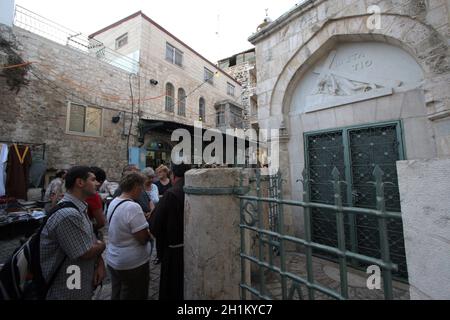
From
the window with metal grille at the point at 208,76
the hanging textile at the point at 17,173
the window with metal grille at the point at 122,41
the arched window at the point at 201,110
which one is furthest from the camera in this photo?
the window with metal grille at the point at 208,76

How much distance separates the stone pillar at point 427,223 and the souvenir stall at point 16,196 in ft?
24.4

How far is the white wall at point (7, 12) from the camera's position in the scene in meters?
7.31

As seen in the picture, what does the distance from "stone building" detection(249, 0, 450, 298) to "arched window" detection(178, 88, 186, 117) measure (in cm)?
958

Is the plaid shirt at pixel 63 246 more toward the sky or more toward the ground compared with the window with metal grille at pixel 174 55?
more toward the ground

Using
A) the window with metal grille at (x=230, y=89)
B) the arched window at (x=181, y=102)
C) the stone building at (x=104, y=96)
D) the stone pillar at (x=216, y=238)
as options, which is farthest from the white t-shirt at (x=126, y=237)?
the window with metal grille at (x=230, y=89)

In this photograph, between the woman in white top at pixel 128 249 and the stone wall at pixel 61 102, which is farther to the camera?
the stone wall at pixel 61 102

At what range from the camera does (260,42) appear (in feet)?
17.8

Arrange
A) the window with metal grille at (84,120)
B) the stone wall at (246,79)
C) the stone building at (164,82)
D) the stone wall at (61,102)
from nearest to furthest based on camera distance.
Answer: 1. the stone wall at (61,102)
2. the window with metal grille at (84,120)
3. the stone building at (164,82)
4. the stone wall at (246,79)

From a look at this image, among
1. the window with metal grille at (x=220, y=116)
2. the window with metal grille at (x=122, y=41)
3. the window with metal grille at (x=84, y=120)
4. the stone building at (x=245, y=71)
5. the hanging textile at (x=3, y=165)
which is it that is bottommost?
the hanging textile at (x=3, y=165)

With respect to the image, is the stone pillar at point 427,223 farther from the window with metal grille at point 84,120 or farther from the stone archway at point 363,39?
the window with metal grille at point 84,120

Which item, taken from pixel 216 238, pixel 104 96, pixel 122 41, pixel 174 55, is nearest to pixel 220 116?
pixel 174 55

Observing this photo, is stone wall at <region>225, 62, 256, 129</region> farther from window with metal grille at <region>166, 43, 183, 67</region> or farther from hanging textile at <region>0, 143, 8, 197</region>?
hanging textile at <region>0, 143, 8, 197</region>
